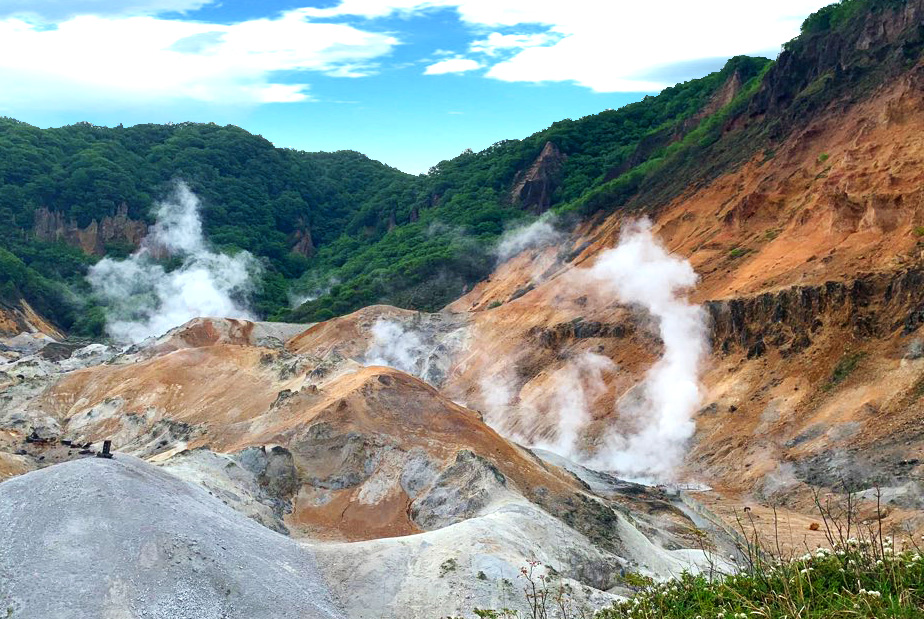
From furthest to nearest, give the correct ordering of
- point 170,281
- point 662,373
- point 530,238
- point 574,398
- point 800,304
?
point 170,281, point 530,238, point 574,398, point 662,373, point 800,304

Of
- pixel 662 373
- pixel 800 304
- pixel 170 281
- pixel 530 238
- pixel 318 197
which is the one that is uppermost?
pixel 318 197

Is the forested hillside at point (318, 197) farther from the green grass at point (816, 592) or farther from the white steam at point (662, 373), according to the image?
the green grass at point (816, 592)

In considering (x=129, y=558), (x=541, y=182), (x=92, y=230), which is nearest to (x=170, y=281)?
(x=92, y=230)

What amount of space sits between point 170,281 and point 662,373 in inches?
2385

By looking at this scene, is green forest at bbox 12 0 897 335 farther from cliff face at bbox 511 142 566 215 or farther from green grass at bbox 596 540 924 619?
green grass at bbox 596 540 924 619

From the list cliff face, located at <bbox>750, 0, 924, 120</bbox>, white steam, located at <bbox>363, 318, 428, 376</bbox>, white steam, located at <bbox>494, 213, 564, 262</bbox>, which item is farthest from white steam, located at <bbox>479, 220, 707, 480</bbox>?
white steam, located at <bbox>494, 213, 564, 262</bbox>

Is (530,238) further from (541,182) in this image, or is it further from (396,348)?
(396,348)

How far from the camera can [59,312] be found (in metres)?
80.8

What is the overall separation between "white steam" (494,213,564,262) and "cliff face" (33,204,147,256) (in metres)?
42.3

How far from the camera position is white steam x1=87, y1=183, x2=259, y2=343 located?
8050 centimetres

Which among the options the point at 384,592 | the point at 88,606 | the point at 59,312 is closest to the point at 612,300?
the point at 384,592

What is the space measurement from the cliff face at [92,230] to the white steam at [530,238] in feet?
139

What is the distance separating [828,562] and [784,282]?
30511 millimetres

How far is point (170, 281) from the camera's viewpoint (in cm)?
8800
